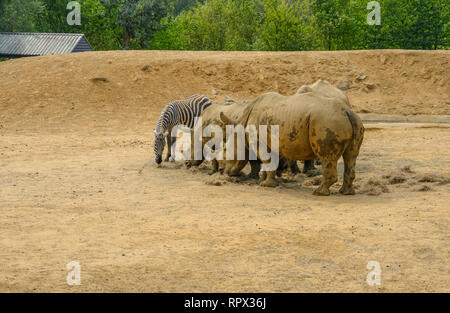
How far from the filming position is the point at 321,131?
938 centimetres

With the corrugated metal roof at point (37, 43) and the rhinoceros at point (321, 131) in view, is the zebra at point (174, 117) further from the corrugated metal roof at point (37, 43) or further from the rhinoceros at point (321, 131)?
the corrugated metal roof at point (37, 43)

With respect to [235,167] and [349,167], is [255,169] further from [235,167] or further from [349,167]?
[349,167]

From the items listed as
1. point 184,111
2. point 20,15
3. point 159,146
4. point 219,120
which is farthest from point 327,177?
point 20,15

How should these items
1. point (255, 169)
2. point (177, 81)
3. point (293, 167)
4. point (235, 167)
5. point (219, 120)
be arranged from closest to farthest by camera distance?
point (235, 167)
point (255, 169)
point (219, 120)
point (293, 167)
point (177, 81)

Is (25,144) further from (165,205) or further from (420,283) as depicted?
(420,283)

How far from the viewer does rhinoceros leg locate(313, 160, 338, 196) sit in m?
9.58

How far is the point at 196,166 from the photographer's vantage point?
12.8 metres

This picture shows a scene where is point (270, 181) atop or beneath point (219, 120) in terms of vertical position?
beneath

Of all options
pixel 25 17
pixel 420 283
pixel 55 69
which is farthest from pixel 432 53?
pixel 25 17

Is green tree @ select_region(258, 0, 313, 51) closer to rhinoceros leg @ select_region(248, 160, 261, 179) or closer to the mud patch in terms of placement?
rhinoceros leg @ select_region(248, 160, 261, 179)

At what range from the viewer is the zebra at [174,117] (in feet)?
43.4

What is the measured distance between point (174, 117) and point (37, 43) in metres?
24.7

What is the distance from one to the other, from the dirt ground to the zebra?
0.60m

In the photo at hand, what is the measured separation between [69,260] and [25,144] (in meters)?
11.6
